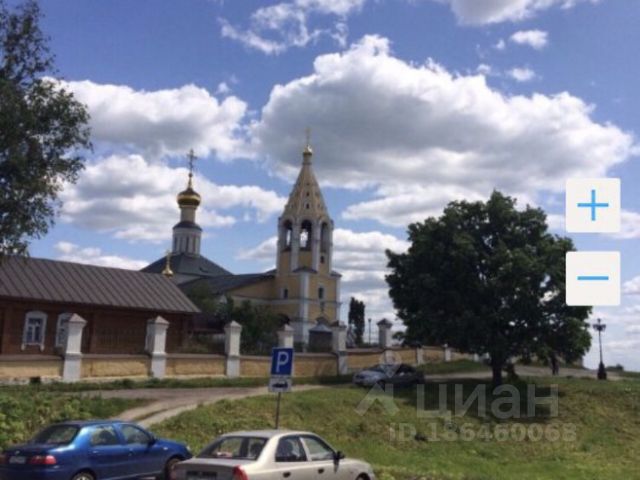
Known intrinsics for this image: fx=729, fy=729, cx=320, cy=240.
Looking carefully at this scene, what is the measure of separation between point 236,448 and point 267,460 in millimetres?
585

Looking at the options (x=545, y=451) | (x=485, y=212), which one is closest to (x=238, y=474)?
(x=545, y=451)

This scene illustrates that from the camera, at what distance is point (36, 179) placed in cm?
2352

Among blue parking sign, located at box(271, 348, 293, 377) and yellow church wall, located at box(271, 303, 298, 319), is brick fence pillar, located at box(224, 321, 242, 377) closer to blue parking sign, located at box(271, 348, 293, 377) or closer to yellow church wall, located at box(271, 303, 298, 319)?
blue parking sign, located at box(271, 348, 293, 377)

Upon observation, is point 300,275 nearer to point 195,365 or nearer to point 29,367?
point 195,365

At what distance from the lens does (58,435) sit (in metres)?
12.8

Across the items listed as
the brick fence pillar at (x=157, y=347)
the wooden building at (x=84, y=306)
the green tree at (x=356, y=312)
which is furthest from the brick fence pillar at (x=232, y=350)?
the green tree at (x=356, y=312)

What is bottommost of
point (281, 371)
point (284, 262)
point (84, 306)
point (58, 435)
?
point (58, 435)

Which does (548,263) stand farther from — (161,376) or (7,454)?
(7,454)

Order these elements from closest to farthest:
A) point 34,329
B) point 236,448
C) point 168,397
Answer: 1. point 236,448
2. point 168,397
3. point 34,329

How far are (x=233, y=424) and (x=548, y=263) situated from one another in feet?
62.9

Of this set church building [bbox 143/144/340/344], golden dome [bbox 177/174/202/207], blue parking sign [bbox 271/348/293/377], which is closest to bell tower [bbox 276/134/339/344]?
church building [bbox 143/144/340/344]

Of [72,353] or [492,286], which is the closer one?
[72,353]

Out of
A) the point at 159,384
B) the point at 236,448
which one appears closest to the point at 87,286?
the point at 159,384

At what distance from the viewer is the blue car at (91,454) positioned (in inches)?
474
